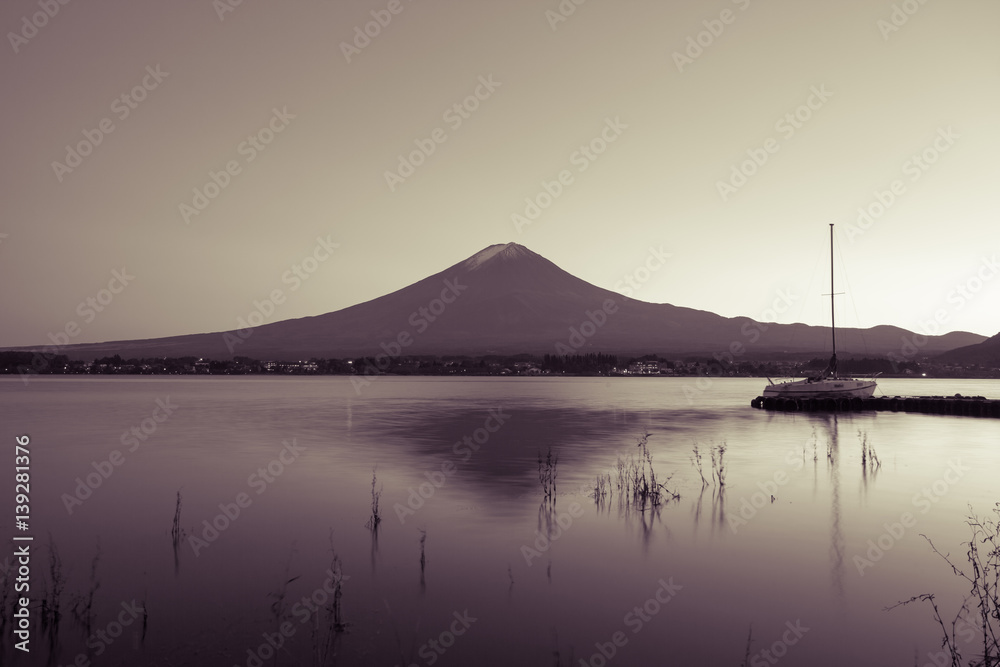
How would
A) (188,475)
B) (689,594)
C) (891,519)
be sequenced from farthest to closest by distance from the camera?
(188,475) < (891,519) < (689,594)

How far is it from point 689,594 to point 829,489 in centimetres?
1231

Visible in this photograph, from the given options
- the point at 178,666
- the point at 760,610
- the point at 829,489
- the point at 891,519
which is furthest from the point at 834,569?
the point at 178,666

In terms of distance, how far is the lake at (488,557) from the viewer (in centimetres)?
902

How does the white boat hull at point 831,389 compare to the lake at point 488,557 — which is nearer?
the lake at point 488,557

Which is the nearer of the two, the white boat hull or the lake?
the lake

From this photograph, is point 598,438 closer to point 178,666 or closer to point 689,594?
point 689,594

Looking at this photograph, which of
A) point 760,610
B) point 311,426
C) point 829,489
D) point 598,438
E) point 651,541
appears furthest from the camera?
point 311,426

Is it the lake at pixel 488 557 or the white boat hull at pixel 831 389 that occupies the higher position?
the white boat hull at pixel 831 389

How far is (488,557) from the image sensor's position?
1324 centimetres

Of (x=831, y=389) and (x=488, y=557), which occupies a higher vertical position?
(x=831, y=389)

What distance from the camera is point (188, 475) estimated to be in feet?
78.6

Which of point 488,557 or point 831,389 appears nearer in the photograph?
point 488,557

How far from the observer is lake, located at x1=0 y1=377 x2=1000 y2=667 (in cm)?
902

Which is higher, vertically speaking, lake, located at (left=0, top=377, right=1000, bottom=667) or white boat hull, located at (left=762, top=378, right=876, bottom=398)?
white boat hull, located at (left=762, top=378, right=876, bottom=398)
